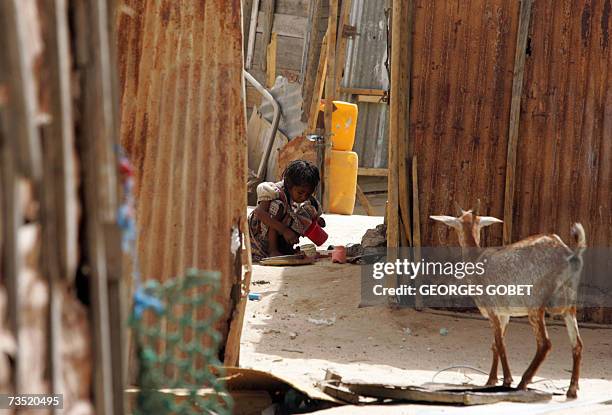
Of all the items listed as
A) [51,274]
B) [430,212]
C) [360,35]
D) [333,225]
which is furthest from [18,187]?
[360,35]

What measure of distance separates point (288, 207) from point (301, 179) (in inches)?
17.5

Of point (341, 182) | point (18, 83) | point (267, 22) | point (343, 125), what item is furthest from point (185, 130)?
point (267, 22)

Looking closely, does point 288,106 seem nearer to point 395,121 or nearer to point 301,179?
point 301,179

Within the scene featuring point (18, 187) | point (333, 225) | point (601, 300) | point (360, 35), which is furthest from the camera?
point (360, 35)

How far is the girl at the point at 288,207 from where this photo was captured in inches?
397

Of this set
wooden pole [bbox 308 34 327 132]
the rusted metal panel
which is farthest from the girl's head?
wooden pole [bbox 308 34 327 132]

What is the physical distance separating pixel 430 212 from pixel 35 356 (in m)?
6.54

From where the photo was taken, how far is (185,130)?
529 cm

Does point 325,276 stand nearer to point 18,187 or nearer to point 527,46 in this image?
point 527,46

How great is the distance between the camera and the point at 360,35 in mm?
18531

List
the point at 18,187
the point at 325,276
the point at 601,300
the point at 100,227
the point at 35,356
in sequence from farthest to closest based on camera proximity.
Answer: the point at 325,276 → the point at 601,300 → the point at 100,227 → the point at 35,356 → the point at 18,187

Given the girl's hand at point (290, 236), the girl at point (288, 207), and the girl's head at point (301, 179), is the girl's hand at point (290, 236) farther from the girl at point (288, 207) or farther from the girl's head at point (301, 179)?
the girl's head at point (301, 179)

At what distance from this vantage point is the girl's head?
10.0 metres

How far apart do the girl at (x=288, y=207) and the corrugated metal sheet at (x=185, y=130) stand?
4.67 m
